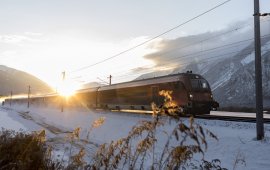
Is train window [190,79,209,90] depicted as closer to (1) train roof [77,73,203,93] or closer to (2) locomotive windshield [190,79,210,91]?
(2) locomotive windshield [190,79,210,91]

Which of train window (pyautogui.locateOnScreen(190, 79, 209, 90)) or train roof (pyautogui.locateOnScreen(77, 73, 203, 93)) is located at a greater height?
train roof (pyautogui.locateOnScreen(77, 73, 203, 93))

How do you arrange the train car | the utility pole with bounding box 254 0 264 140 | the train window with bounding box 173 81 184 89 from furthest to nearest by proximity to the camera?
the train window with bounding box 173 81 184 89 < the train car < the utility pole with bounding box 254 0 264 140

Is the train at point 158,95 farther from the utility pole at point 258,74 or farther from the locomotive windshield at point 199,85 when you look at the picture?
the utility pole at point 258,74

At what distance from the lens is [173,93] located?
2662 centimetres

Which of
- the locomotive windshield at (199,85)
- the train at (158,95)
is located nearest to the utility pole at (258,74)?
the train at (158,95)

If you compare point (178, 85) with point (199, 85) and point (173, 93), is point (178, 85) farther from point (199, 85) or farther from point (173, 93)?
point (199, 85)

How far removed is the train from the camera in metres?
25.3

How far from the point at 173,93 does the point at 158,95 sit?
1.27 meters

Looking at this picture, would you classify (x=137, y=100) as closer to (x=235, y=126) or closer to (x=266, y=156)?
(x=235, y=126)

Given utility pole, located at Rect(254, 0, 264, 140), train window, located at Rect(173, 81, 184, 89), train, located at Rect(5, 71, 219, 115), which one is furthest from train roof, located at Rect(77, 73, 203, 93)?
utility pole, located at Rect(254, 0, 264, 140)

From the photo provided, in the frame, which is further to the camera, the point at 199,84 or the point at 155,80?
the point at 155,80

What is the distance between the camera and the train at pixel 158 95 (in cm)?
2531

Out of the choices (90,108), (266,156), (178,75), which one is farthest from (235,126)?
(90,108)

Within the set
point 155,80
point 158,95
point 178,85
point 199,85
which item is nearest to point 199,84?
point 199,85
